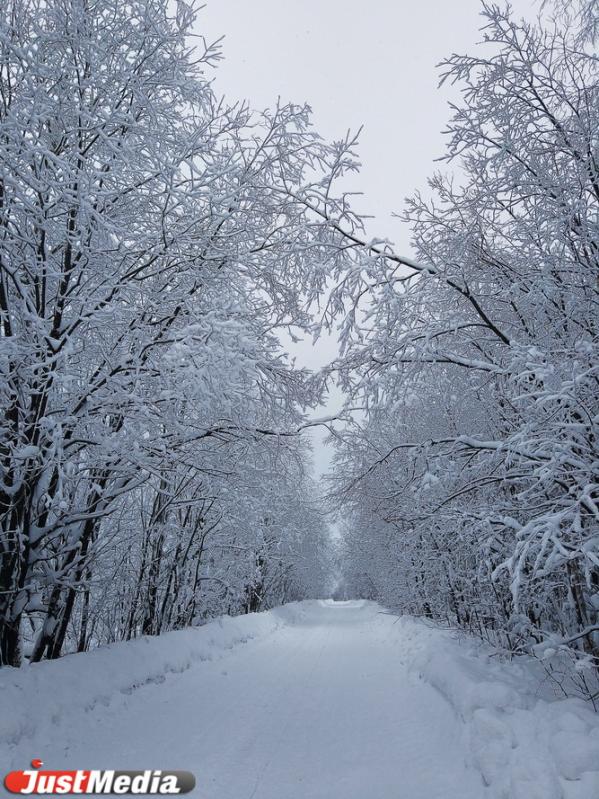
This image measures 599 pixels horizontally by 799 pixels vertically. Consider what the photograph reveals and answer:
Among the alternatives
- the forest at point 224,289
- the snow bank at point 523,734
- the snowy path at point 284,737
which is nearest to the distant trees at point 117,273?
the forest at point 224,289

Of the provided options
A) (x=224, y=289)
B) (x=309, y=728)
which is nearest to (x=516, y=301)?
(x=224, y=289)

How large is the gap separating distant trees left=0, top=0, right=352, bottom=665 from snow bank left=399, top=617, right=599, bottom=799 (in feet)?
11.5

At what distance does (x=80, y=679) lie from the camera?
5.48 meters

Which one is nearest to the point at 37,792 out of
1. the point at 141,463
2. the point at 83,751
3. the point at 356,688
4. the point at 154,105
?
the point at 83,751

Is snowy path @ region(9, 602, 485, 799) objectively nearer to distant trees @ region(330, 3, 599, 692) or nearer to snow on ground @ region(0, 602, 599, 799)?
snow on ground @ region(0, 602, 599, 799)

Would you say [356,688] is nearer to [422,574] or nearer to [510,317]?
[510,317]

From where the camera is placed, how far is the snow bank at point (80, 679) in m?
4.30

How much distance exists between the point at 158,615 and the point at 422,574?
8299 millimetres

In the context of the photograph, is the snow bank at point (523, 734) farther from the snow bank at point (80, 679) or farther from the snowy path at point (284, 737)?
the snow bank at point (80, 679)

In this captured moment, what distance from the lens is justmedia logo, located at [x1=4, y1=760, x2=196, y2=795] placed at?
3.65m

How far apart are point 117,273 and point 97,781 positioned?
4480mm

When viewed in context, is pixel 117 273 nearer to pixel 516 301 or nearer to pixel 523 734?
pixel 516 301

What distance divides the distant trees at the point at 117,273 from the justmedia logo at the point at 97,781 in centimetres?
178

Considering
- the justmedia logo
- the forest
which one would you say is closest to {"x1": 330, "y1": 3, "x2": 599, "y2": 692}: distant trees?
the forest
